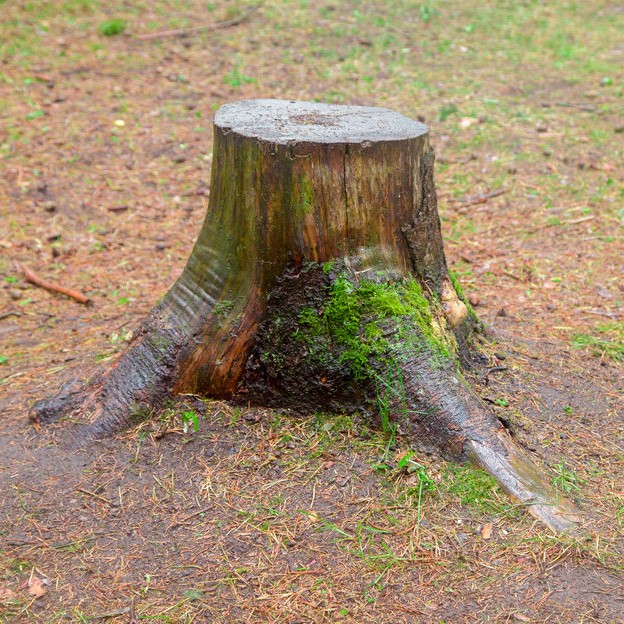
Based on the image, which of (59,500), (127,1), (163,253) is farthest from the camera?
(127,1)

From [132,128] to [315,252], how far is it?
16.6ft

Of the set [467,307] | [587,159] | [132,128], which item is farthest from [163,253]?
[587,159]

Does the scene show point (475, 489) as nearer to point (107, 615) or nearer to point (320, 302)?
point (320, 302)

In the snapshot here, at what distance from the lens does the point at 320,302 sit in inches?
123

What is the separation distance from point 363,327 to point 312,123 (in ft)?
3.11

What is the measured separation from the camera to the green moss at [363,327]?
3.08 metres

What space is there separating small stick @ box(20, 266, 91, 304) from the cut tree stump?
1730 mm

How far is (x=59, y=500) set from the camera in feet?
9.65

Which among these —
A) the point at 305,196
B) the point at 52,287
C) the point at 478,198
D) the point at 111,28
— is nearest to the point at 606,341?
the point at 305,196

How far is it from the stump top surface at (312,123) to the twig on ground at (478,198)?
9.15 feet

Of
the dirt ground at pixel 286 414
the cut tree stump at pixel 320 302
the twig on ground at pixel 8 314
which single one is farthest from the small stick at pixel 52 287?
the cut tree stump at pixel 320 302

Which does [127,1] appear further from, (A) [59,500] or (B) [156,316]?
(A) [59,500]

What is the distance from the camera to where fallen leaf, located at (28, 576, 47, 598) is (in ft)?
8.30

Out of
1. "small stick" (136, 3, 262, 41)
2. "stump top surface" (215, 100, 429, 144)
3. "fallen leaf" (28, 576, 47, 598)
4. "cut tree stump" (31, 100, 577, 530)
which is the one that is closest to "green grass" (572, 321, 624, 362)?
"cut tree stump" (31, 100, 577, 530)
